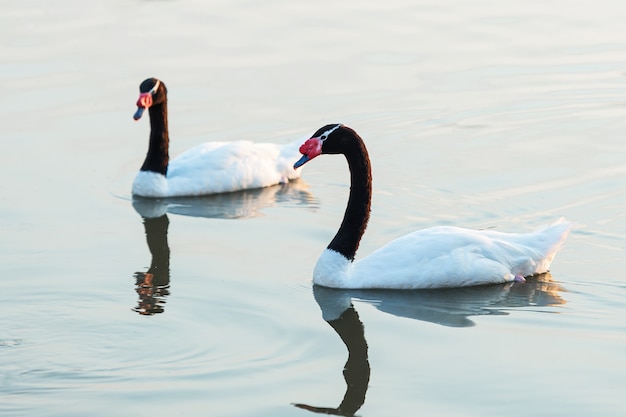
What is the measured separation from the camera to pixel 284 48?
69.9 feet

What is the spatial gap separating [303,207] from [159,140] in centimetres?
210

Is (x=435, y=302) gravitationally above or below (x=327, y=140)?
below

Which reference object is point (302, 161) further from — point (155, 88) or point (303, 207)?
point (155, 88)

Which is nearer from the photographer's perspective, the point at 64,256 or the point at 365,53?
the point at 64,256

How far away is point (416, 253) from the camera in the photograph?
1188 cm

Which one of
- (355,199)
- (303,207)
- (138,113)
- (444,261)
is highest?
(138,113)

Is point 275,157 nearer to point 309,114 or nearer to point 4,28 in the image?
point 309,114

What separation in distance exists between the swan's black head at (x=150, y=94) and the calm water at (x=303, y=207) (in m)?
1.04

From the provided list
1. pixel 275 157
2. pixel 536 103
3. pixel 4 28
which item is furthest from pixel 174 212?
pixel 4 28

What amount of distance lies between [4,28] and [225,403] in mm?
14898

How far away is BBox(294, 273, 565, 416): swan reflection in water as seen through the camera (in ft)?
36.6

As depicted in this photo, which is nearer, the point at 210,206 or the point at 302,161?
the point at 302,161

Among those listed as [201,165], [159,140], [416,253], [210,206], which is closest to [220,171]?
[201,165]

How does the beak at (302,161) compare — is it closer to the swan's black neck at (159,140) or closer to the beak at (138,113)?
the beak at (138,113)
